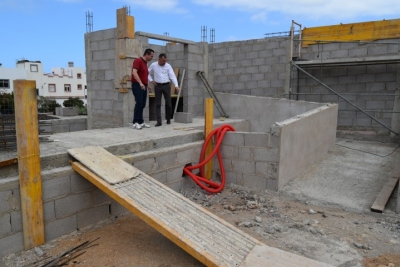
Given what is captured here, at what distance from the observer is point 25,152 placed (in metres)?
3.44

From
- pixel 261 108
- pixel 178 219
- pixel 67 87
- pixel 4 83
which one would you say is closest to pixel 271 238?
pixel 178 219

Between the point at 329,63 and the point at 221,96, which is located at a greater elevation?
the point at 329,63

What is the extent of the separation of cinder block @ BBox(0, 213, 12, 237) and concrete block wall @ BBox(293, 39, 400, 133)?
28.9 ft

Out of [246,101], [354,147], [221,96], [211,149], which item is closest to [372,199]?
[211,149]

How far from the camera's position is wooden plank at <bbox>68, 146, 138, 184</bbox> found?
376cm

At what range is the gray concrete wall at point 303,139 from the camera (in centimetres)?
565

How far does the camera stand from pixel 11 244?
3393 millimetres

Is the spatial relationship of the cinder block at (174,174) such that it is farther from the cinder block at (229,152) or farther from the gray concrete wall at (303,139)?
the gray concrete wall at (303,139)

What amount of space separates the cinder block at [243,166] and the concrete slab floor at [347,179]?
2.18 ft

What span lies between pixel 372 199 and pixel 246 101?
4465 mm

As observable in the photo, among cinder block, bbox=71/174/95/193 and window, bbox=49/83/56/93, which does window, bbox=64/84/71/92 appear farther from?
cinder block, bbox=71/174/95/193

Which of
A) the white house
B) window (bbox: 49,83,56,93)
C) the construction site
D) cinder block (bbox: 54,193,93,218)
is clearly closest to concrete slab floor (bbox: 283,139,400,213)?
the construction site

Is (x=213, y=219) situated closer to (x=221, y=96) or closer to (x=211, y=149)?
(x=211, y=149)

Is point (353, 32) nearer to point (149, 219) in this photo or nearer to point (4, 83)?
point (149, 219)
